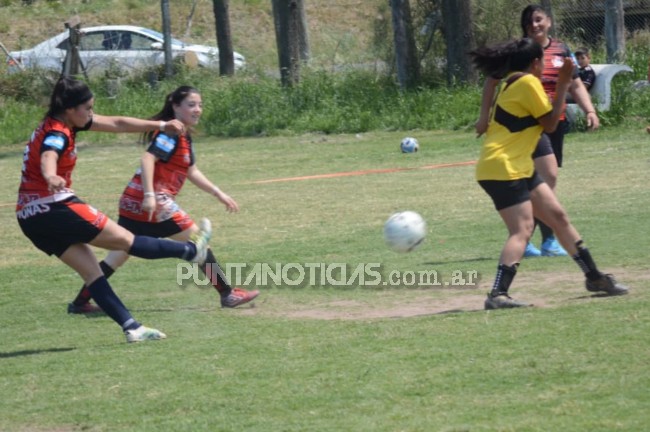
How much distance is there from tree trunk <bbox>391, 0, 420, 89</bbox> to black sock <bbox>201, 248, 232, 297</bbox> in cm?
1506

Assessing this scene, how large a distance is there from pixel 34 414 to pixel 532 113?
3.55 metres

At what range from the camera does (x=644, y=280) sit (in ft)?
26.2

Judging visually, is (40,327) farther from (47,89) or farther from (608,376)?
(47,89)

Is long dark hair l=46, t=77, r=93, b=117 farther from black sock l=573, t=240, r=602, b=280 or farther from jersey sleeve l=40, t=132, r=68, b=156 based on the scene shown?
black sock l=573, t=240, r=602, b=280

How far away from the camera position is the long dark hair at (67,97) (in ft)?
23.0

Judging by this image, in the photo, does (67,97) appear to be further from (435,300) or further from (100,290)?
(435,300)

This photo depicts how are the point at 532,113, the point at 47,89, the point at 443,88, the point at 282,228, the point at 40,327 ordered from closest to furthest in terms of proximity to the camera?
the point at 532,113 → the point at 40,327 → the point at 282,228 → the point at 443,88 → the point at 47,89

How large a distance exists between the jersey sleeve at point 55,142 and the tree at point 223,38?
20.5 metres

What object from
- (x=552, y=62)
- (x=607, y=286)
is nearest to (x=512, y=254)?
(x=607, y=286)

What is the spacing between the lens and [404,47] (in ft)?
75.4

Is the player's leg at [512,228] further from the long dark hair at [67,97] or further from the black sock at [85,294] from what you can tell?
the black sock at [85,294]

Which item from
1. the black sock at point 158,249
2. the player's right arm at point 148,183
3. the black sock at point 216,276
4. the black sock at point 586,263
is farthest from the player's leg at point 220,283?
the black sock at point 586,263

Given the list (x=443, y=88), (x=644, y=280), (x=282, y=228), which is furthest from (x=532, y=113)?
(x=443, y=88)

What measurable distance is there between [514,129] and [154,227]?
103 inches
